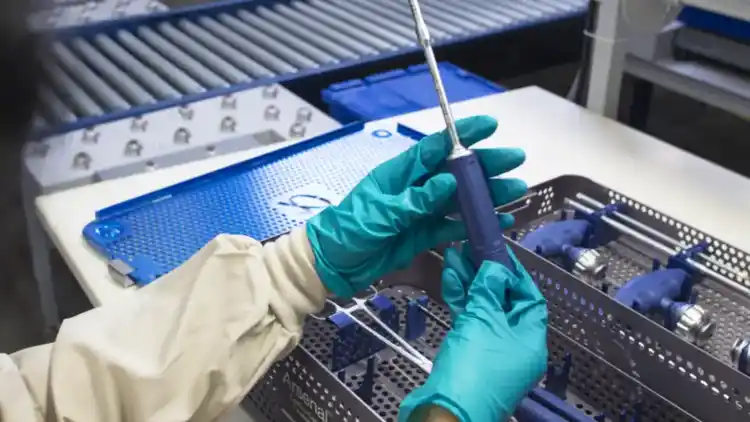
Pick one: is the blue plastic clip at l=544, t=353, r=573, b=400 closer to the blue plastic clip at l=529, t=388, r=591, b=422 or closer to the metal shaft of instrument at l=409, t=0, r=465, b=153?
the blue plastic clip at l=529, t=388, r=591, b=422

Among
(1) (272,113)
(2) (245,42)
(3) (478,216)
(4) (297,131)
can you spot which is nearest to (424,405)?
(3) (478,216)

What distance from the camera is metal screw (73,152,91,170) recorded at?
1486 mm

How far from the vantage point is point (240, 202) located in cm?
127

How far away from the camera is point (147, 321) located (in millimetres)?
845

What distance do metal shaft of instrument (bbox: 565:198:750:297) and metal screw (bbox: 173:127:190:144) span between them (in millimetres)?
789

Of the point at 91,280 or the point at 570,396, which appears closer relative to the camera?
the point at 570,396

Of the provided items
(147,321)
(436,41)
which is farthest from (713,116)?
(147,321)

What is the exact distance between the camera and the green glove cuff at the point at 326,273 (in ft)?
2.82

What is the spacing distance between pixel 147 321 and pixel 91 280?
0.30 metres

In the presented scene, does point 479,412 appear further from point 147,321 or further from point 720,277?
point 720,277

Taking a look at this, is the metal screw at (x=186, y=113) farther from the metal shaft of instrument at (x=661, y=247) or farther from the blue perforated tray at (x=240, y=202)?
the metal shaft of instrument at (x=661, y=247)

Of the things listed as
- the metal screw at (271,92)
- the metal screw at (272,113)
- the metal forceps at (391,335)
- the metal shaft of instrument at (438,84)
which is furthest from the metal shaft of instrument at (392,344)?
the metal screw at (271,92)

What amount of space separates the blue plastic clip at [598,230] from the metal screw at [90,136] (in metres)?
0.97

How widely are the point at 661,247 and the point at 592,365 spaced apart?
25cm
